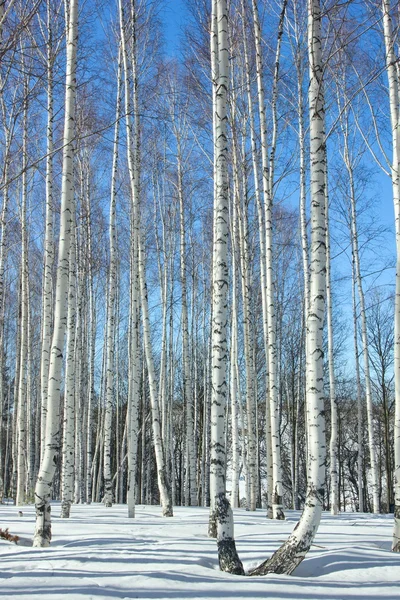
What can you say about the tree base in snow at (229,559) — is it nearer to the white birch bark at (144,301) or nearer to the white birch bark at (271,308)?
the white birch bark at (271,308)

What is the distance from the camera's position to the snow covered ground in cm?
383

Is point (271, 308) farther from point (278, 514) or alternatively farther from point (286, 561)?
point (286, 561)

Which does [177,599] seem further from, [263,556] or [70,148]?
[70,148]

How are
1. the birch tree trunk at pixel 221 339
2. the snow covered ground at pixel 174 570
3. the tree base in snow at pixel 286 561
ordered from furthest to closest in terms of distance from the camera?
the birch tree trunk at pixel 221 339
the tree base in snow at pixel 286 561
the snow covered ground at pixel 174 570

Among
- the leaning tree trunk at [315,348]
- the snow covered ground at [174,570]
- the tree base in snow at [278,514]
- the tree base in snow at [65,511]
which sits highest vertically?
the leaning tree trunk at [315,348]

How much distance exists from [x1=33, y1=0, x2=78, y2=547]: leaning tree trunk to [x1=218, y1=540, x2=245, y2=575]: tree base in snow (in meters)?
2.21

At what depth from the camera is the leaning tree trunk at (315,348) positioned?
455 cm

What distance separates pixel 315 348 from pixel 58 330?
300 centimetres

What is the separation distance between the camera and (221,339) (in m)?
5.04

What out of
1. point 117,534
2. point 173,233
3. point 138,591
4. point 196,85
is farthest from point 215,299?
point 173,233

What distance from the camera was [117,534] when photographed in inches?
265

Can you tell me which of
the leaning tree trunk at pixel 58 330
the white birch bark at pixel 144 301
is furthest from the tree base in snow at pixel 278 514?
the leaning tree trunk at pixel 58 330

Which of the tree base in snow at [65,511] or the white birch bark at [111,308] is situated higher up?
the white birch bark at [111,308]

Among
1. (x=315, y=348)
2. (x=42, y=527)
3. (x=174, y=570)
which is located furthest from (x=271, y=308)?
(x=174, y=570)
